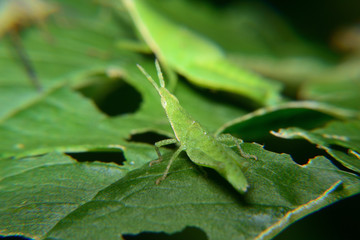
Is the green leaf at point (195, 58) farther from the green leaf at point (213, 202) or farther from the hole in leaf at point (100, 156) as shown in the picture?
the green leaf at point (213, 202)

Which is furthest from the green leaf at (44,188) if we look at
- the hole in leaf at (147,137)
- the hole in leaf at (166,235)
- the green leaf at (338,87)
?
the green leaf at (338,87)

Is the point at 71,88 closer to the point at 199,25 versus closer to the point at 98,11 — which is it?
the point at 98,11

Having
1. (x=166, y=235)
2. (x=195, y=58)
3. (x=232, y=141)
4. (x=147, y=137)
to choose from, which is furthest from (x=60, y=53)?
(x=166, y=235)

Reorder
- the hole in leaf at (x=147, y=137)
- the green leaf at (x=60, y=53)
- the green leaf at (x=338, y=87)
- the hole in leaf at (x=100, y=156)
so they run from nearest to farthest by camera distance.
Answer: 1. the hole in leaf at (x=100, y=156)
2. the hole in leaf at (x=147, y=137)
3. the green leaf at (x=60, y=53)
4. the green leaf at (x=338, y=87)

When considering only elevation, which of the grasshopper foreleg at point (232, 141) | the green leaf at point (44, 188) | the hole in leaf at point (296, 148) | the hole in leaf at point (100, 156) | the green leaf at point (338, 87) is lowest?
the green leaf at point (44, 188)

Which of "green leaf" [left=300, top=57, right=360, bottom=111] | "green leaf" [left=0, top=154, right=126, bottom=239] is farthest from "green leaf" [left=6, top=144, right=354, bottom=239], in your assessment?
"green leaf" [left=300, top=57, right=360, bottom=111]

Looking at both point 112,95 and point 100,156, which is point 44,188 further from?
point 112,95

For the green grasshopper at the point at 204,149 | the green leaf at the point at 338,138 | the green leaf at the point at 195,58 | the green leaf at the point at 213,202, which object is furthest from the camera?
the green leaf at the point at 195,58
